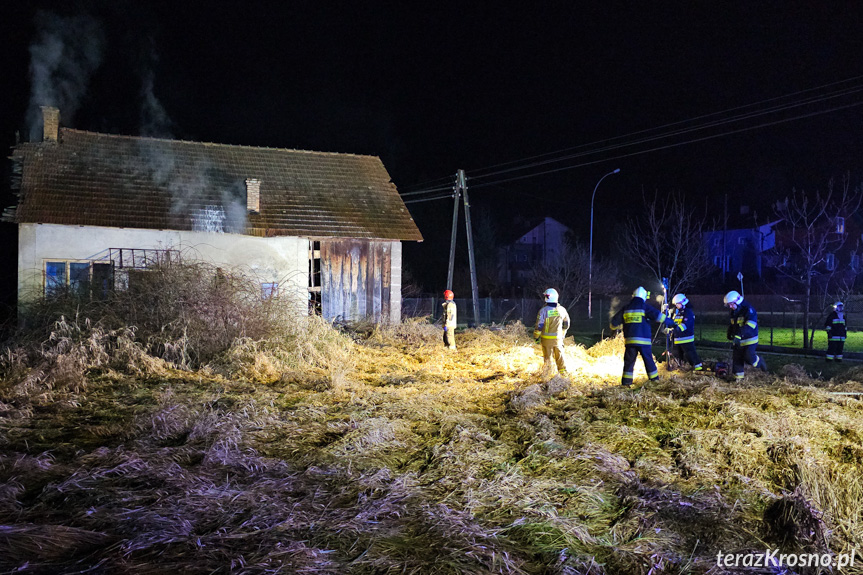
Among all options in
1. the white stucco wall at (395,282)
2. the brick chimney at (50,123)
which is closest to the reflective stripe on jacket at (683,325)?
the white stucco wall at (395,282)

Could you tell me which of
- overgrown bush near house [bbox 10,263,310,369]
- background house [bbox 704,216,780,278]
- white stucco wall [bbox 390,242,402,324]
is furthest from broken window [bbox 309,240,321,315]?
background house [bbox 704,216,780,278]

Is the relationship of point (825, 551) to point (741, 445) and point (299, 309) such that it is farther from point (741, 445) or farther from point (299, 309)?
point (299, 309)

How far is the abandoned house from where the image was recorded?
16562 mm

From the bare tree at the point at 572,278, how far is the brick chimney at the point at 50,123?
24.8 metres

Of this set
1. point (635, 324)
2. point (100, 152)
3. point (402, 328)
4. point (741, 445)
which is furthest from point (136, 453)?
point (100, 152)

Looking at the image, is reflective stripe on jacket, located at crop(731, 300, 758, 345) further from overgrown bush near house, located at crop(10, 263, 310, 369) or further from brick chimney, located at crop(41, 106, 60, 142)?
brick chimney, located at crop(41, 106, 60, 142)

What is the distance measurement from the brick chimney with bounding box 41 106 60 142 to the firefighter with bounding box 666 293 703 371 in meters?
18.7

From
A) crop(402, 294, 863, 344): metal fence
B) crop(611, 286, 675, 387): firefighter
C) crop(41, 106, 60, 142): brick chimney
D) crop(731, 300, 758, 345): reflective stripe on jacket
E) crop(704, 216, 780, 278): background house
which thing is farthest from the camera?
crop(704, 216, 780, 278): background house

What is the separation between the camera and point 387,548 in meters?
3.79

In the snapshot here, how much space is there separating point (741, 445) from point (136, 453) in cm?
594

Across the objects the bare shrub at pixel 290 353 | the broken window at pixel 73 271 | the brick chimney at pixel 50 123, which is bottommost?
the bare shrub at pixel 290 353

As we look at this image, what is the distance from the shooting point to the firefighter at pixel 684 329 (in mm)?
10836

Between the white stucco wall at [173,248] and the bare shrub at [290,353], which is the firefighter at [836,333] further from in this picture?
the white stucco wall at [173,248]

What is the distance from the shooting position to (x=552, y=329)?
10.6 meters
